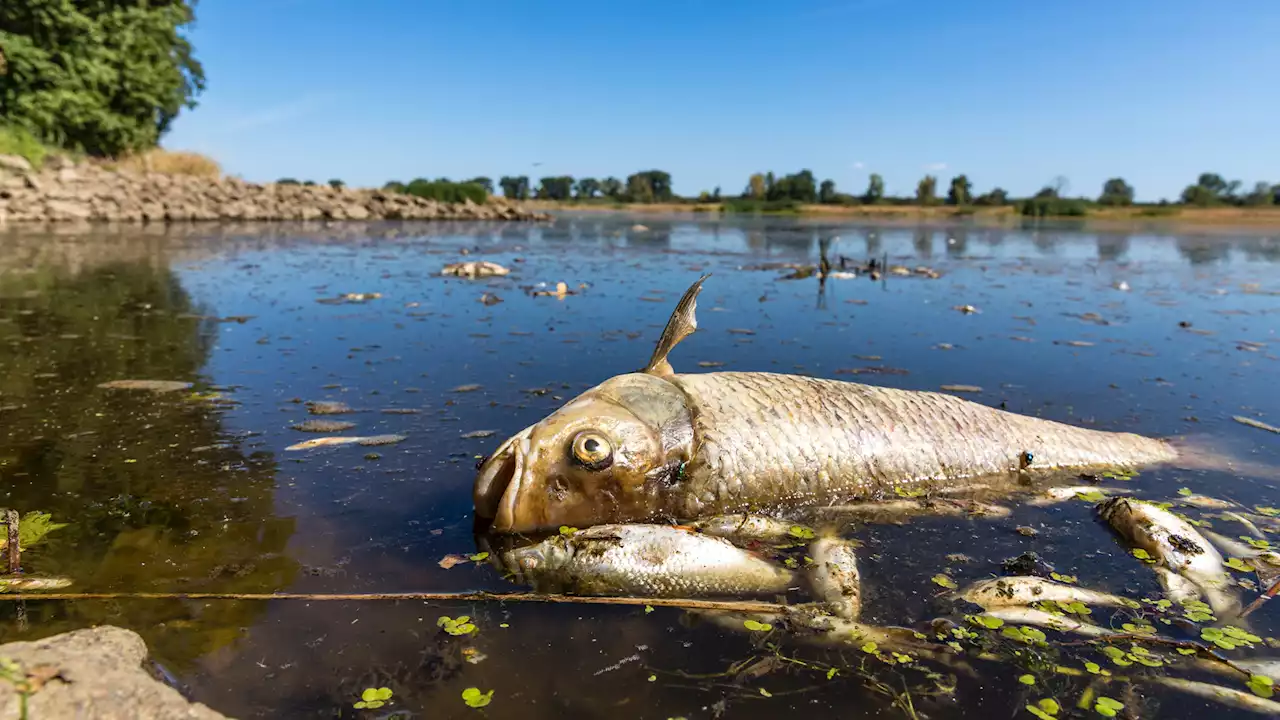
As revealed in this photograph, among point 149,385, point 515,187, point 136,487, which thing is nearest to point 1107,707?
point 136,487

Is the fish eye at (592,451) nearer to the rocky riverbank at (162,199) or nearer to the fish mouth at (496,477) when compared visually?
the fish mouth at (496,477)

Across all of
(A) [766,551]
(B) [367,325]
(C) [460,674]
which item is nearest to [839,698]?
(A) [766,551]

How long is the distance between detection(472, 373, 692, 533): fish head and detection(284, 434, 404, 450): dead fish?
162 centimetres

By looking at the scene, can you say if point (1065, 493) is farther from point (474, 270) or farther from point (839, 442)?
point (474, 270)

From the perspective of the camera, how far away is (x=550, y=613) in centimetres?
323

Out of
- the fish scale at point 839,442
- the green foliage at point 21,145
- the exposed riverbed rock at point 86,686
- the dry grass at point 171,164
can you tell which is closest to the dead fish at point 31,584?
the exposed riverbed rock at point 86,686

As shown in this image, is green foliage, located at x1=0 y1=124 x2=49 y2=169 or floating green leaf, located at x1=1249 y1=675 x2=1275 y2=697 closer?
floating green leaf, located at x1=1249 y1=675 x2=1275 y2=697

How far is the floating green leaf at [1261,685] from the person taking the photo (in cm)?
279

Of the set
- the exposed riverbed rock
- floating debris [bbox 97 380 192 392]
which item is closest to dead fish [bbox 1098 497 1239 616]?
the exposed riverbed rock

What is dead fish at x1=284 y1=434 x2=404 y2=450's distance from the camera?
5207 mm

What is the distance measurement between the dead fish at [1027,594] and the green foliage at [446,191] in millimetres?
→ 57568

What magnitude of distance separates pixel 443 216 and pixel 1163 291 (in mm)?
45249

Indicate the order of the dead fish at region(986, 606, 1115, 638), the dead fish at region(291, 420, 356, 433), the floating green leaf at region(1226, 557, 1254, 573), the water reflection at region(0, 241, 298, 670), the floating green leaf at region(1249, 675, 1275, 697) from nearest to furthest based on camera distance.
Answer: the floating green leaf at region(1249, 675, 1275, 697)
the water reflection at region(0, 241, 298, 670)
the dead fish at region(986, 606, 1115, 638)
the floating green leaf at region(1226, 557, 1254, 573)
the dead fish at region(291, 420, 356, 433)

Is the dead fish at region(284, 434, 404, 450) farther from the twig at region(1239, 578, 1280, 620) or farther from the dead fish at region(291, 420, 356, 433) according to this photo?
the twig at region(1239, 578, 1280, 620)
